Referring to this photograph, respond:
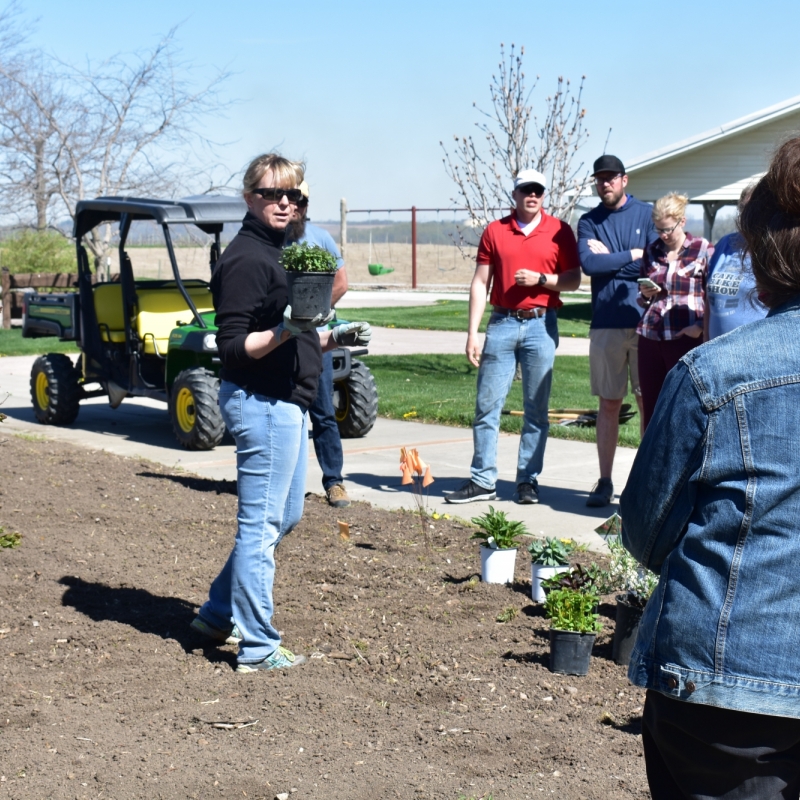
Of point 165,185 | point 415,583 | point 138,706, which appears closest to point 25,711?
point 138,706

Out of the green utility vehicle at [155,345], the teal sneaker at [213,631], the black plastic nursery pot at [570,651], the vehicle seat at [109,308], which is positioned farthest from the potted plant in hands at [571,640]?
the vehicle seat at [109,308]

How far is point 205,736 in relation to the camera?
3676 mm

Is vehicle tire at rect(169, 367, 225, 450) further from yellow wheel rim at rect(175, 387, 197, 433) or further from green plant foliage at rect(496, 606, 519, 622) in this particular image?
green plant foliage at rect(496, 606, 519, 622)

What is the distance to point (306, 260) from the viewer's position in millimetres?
3828

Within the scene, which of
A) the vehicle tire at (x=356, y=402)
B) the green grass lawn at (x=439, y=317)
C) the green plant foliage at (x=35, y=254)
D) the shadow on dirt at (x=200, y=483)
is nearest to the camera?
the shadow on dirt at (x=200, y=483)

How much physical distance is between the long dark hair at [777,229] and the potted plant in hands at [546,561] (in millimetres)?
3222

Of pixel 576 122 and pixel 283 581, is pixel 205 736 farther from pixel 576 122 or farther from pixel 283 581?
pixel 576 122

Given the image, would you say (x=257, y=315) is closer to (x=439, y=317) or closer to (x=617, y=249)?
(x=617, y=249)

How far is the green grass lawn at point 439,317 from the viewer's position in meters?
20.4

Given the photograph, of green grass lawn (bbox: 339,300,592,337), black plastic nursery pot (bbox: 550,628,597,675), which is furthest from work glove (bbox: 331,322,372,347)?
green grass lawn (bbox: 339,300,592,337)

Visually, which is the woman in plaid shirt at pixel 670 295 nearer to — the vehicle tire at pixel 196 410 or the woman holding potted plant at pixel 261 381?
Answer: the woman holding potted plant at pixel 261 381

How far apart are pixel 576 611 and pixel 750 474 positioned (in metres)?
2.61

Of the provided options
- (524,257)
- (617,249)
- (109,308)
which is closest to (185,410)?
(109,308)

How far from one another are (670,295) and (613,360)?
2.27 feet
